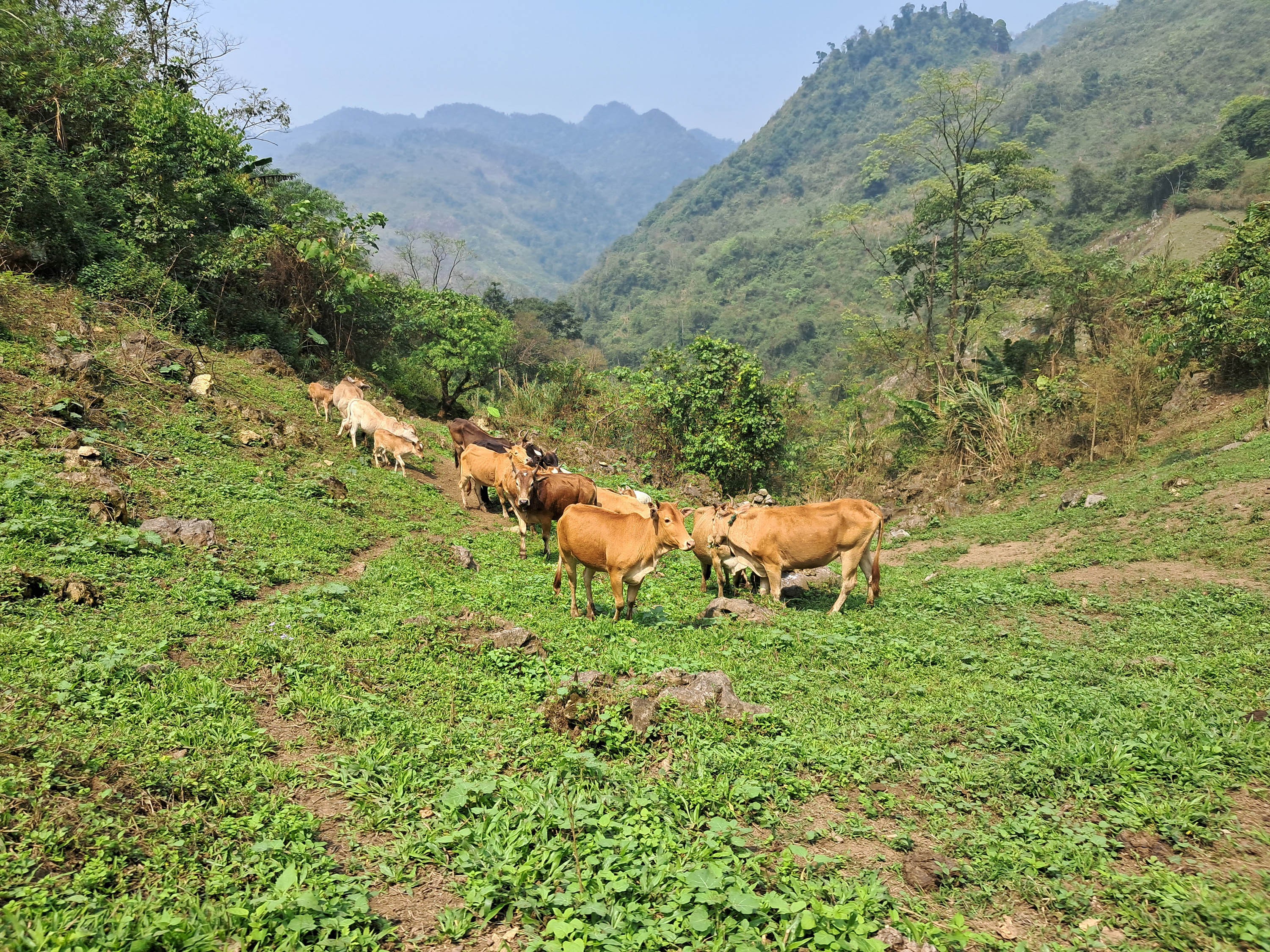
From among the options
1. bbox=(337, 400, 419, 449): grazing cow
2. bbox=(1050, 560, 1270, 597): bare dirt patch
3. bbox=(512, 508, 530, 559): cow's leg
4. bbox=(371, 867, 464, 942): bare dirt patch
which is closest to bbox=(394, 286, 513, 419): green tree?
bbox=(337, 400, 419, 449): grazing cow

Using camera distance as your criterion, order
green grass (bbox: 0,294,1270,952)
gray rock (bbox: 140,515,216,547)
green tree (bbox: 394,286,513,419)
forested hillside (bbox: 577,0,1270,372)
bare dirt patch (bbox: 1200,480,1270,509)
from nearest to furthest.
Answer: green grass (bbox: 0,294,1270,952) → gray rock (bbox: 140,515,216,547) → bare dirt patch (bbox: 1200,480,1270,509) → green tree (bbox: 394,286,513,419) → forested hillside (bbox: 577,0,1270,372)

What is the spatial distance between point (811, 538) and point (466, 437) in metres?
10.7

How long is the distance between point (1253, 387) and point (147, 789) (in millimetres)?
24128

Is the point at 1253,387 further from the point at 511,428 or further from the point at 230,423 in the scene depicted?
the point at 230,423

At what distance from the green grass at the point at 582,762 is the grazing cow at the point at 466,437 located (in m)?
7.83

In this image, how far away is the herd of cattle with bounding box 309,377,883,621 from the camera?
9.80 m

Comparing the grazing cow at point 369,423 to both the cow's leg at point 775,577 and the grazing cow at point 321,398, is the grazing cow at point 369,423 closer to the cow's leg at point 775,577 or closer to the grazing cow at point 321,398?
the grazing cow at point 321,398

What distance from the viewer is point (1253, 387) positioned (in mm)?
17797

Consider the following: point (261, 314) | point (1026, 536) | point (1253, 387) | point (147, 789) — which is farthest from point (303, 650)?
point (1253, 387)

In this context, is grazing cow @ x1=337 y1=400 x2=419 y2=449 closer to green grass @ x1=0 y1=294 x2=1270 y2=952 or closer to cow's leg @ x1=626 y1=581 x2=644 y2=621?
green grass @ x1=0 y1=294 x2=1270 y2=952

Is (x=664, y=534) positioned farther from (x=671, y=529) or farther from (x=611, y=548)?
(x=611, y=548)

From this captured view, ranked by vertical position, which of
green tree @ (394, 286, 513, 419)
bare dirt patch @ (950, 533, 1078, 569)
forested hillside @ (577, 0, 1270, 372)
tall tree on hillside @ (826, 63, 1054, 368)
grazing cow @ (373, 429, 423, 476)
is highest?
forested hillside @ (577, 0, 1270, 372)

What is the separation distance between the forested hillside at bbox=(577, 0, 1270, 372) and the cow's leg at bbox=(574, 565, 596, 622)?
31.0 meters

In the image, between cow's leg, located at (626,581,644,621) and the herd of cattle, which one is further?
cow's leg, located at (626,581,644,621)
